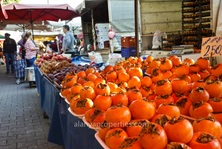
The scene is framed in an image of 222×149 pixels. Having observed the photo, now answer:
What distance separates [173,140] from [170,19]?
23.1 feet

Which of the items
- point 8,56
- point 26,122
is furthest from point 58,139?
point 8,56

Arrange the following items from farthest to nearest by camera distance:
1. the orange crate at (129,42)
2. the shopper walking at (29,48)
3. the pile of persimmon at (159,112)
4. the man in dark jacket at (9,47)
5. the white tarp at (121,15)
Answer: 1. the man in dark jacket at (9,47)
2. the shopper walking at (29,48)
3. the white tarp at (121,15)
4. the orange crate at (129,42)
5. the pile of persimmon at (159,112)

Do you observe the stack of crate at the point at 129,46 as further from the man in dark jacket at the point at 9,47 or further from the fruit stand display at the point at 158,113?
the man in dark jacket at the point at 9,47

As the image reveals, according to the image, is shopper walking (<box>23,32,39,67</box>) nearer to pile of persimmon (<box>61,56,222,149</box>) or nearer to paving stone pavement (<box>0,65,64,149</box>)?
paving stone pavement (<box>0,65,64,149</box>)

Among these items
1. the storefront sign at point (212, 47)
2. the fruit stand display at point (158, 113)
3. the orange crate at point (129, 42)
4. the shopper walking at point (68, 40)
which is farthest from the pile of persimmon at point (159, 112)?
the shopper walking at point (68, 40)

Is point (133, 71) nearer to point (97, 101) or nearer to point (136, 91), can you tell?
point (136, 91)

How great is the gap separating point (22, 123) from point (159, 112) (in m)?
3.95

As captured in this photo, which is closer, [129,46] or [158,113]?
[158,113]

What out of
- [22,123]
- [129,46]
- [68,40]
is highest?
[68,40]

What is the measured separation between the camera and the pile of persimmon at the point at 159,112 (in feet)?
3.59

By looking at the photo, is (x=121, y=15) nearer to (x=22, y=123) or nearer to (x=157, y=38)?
(x=157, y=38)

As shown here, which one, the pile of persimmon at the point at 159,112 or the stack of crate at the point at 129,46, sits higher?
the stack of crate at the point at 129,46

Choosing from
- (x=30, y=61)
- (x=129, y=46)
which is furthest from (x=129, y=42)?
(x=30, y=61)

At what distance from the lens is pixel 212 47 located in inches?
119
